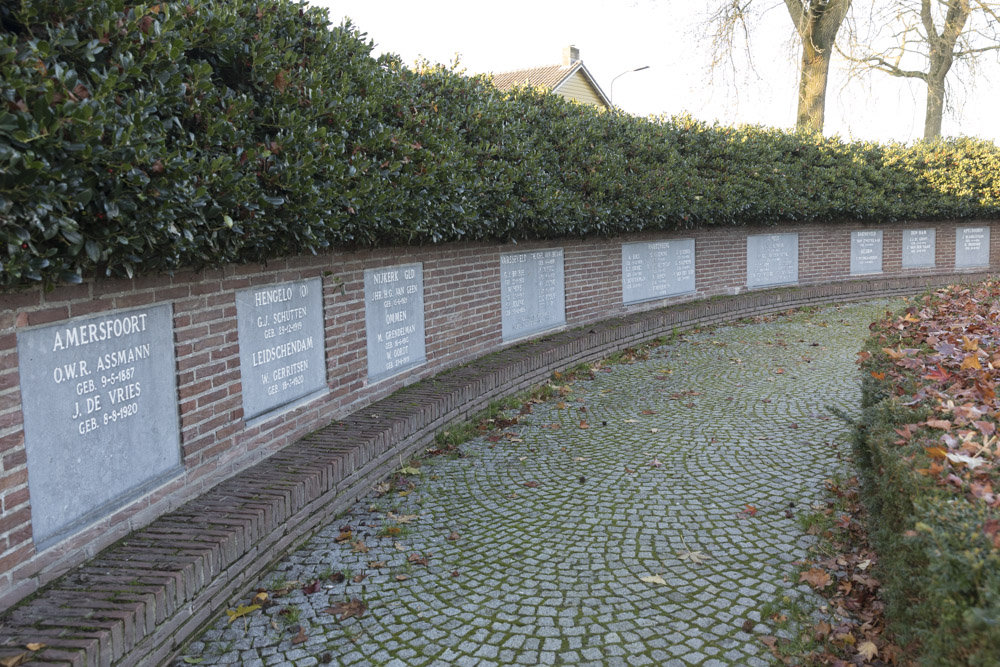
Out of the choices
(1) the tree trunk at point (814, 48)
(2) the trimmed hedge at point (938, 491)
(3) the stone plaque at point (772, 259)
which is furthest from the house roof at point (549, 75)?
(2) the trimmed hedge at point (938, 491)

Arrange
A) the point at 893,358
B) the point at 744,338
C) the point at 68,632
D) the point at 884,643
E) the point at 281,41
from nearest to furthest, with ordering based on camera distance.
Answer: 1. the point at 68,632
2. the point at 884,643
3. the point at 281,41
4. the point at 893,358
5. the point at 744,338

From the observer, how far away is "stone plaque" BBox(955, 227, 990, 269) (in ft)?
60.1

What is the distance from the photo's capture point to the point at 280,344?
5.10 metres

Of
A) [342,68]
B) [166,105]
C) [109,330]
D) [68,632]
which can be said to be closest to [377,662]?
[68,632]

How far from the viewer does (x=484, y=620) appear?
362 cm

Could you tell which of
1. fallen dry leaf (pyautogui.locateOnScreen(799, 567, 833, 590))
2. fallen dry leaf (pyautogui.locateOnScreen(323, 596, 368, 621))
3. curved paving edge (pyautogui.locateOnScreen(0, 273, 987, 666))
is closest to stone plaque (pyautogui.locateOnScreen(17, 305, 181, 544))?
curved paving edge (pyautogui.locateOnScreen(0, 273, 987, 666))

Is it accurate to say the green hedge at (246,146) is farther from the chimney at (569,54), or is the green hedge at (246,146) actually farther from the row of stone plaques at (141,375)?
the chimney at (569,54)

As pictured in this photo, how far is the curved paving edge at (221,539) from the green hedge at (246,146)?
132 centimetres

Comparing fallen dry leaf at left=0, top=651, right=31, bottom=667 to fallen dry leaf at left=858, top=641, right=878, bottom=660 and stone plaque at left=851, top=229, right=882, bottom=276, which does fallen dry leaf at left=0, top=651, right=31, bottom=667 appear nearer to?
fallen dry leaf at left=858, top=641, right=878, bottom=660

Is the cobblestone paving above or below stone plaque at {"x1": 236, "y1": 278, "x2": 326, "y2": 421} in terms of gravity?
below

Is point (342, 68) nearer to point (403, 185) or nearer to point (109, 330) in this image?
point (403, 185)

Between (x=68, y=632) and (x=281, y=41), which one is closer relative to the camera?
(x=68, y=632)

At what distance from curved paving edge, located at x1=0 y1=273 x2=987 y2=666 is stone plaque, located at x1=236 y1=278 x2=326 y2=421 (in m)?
0.38

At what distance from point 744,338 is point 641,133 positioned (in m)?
3.49
